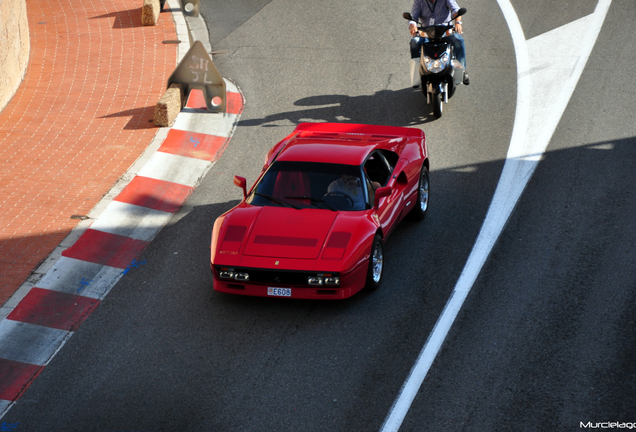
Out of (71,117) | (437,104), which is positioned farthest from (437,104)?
(71,117)

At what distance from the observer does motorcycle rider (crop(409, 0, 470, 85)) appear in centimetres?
1315

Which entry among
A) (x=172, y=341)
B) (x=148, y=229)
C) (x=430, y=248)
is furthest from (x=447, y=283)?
(x=148, y=229)

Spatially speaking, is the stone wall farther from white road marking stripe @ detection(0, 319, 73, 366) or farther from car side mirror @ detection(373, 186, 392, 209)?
car side mirror @ detection(373, 186, 392, 209)

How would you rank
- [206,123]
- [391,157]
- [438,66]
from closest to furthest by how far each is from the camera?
[391,157] → [438,66] → [206,123]

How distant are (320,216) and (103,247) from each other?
3.19 metres

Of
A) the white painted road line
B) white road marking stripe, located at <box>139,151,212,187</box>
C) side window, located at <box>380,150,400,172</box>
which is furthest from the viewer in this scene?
white road marking stripe, located at <box>139,151,212,187</box>

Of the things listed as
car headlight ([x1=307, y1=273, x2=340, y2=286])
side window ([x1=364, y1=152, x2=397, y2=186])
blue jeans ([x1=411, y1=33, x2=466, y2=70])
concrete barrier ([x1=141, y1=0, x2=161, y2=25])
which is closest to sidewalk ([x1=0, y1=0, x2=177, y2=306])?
concrete barrier ([x1=141, y1=0, x2=161, y2=25])

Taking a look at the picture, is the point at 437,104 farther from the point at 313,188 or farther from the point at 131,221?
the point at 131,221

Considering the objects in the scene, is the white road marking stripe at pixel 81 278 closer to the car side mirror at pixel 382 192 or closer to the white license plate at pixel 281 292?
the white license plate at pixel 281 292

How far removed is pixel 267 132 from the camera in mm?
13164

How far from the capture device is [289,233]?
8.33 metres

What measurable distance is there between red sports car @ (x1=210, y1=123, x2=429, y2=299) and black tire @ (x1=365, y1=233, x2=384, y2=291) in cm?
1

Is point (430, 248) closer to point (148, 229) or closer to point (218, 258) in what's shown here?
point (218, 258)

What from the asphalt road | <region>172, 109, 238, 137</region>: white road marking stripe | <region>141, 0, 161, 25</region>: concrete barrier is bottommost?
the asphalt road
